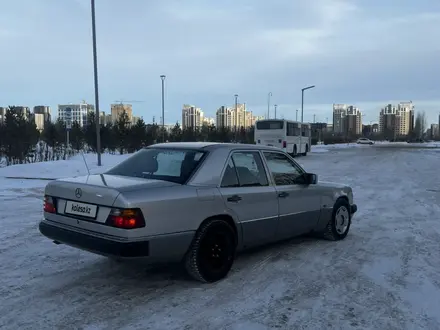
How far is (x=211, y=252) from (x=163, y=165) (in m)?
1.18

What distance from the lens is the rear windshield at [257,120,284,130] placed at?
3362cm

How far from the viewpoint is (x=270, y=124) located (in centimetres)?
3394

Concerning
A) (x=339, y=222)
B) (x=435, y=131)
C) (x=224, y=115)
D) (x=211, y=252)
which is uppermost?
(x=224, y=115)

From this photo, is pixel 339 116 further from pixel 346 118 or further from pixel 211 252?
pixel 211 252

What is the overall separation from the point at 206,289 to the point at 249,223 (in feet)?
3.32

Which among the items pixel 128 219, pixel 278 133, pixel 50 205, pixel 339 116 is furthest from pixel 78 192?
pixel 339 116

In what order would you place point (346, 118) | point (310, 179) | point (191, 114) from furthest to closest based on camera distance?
1. point (346, 118)
2. point (191, 114)
3. point (310, 179)

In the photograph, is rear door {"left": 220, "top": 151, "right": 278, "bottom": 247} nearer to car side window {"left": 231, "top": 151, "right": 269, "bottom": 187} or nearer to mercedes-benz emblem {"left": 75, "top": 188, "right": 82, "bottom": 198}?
car side window {"left": 231, "top": 151, "right": 269, "bottom": 187}

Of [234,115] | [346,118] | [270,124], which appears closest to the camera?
[270,124]

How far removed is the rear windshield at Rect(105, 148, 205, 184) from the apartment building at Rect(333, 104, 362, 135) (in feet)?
478

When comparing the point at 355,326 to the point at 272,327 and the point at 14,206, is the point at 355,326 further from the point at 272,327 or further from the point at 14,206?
the point at 14,206

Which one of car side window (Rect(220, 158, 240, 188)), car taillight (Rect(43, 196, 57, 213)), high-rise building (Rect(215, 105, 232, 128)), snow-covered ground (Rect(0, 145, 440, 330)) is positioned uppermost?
high-rise building (Rect(215, 105, 232, 128))

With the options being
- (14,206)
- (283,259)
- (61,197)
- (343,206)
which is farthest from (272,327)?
(14,206)

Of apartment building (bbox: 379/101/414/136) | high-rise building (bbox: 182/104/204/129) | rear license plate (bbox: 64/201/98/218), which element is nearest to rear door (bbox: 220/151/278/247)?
rear license plate (bbox: 64/201/98/218)
